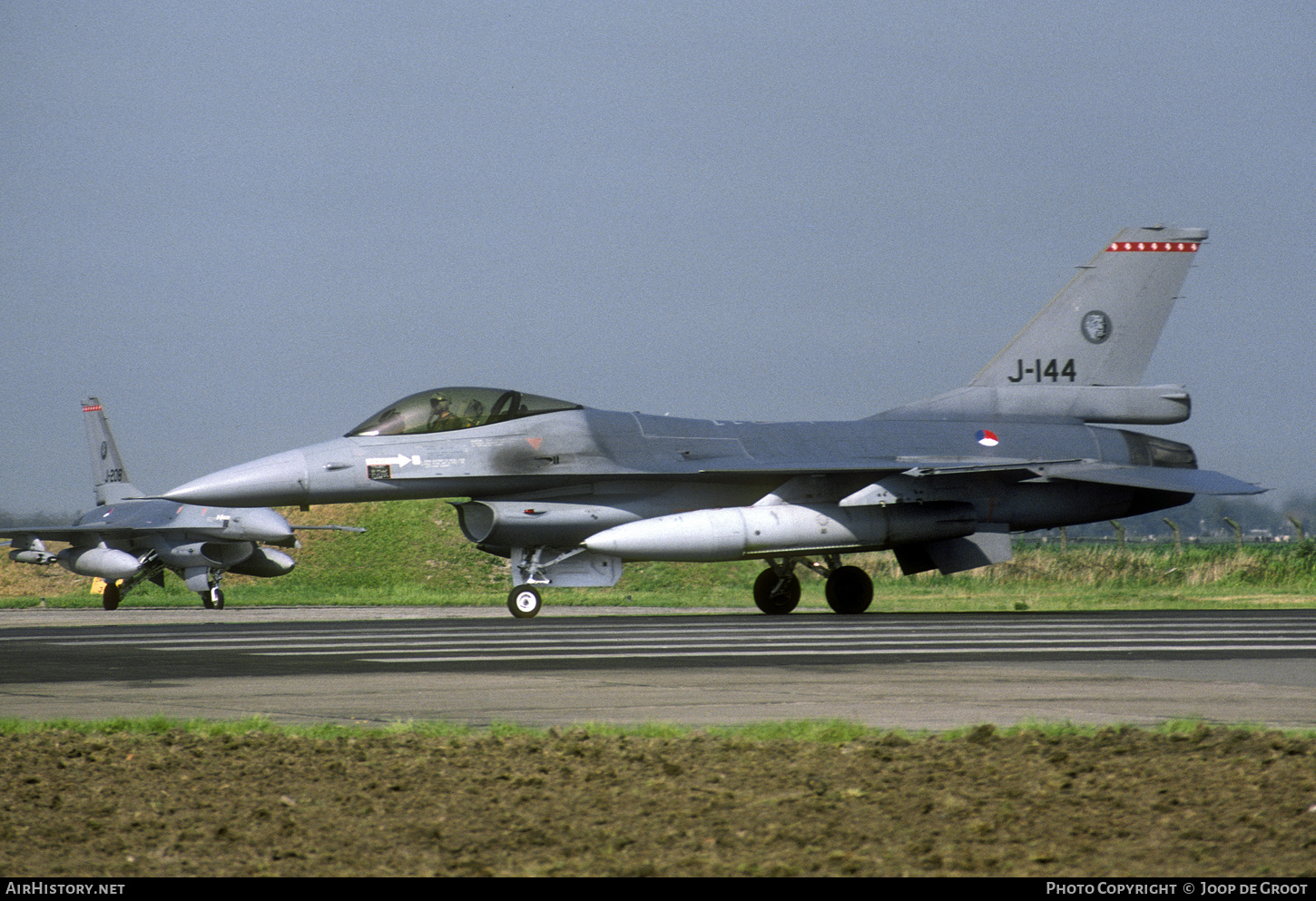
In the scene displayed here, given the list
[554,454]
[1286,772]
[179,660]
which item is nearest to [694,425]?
[554,454]

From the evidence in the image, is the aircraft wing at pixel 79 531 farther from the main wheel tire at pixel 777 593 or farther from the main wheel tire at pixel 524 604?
the main wheel tire at pixel 777 593

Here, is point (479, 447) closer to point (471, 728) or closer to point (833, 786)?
point (471, 728)

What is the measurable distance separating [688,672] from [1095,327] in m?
14.0

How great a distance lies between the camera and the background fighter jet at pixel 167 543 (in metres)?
27.7

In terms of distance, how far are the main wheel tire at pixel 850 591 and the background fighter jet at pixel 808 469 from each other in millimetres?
28

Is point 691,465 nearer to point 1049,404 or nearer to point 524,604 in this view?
point 524,604

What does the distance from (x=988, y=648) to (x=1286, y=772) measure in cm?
632

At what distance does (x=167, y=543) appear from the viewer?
94.6ft

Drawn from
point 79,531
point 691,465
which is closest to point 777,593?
point 691,465

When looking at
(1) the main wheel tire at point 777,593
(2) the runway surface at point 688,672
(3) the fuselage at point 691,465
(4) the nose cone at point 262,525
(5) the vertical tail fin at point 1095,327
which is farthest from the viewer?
(4) the nose cone at point 262,525

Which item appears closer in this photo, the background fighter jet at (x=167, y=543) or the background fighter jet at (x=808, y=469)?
the background fighter jet at (x=808, y=469)

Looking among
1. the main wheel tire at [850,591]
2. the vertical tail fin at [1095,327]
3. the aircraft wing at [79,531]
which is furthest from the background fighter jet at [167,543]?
the vertical tail fin at [1095,327]

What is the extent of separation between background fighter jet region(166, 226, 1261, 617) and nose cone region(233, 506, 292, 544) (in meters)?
10.6

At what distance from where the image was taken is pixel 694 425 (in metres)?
19.0
